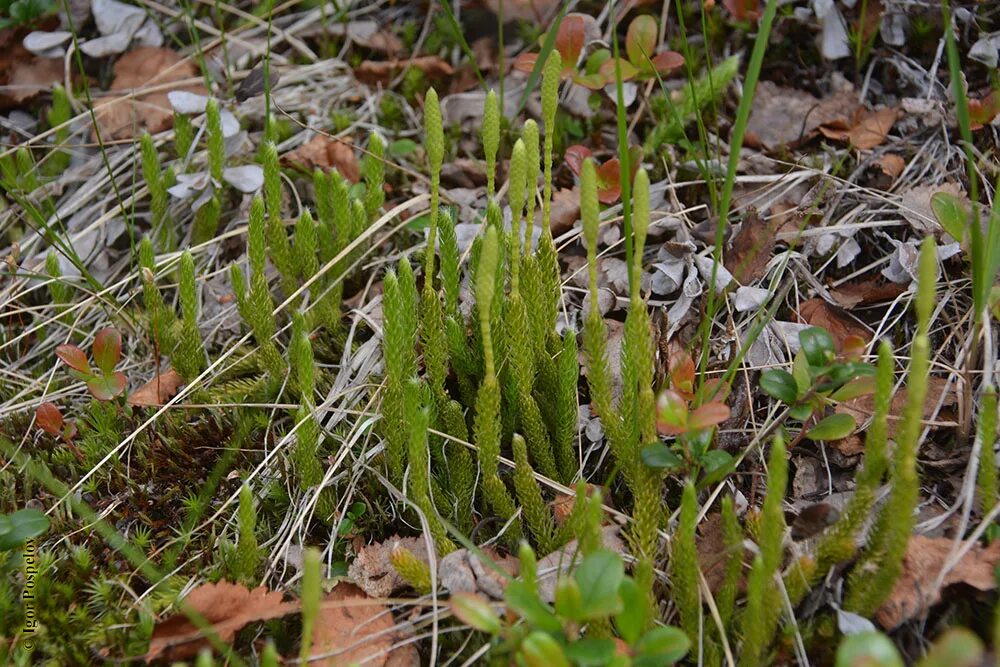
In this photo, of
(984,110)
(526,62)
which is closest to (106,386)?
(526,62)

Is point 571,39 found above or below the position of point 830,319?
above

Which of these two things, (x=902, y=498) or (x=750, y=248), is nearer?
(x=902, y=498)

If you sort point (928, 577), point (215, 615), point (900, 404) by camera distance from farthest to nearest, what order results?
point (900, 404), point (215, 615), point (928, 577)


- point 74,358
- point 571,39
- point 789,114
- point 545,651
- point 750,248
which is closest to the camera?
point 545,651

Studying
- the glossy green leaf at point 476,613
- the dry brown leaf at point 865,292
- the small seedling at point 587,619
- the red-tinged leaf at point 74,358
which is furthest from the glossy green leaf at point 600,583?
the red-tinged leaf at point 74,358

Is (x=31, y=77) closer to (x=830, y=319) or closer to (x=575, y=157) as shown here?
(x=575, y=157)

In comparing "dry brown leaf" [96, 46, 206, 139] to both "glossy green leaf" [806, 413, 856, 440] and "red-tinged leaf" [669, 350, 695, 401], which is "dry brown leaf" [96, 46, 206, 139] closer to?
"red-tinged leaf" [669, 350, 695, 401]
